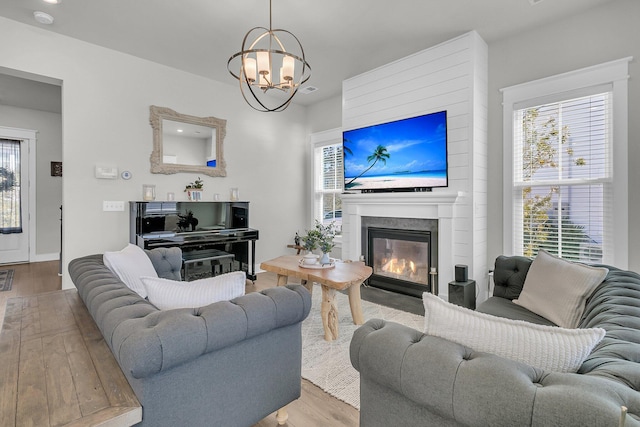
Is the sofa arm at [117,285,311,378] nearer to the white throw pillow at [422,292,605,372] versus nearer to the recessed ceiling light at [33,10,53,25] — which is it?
the white throw pillow at [422,292,605,372]

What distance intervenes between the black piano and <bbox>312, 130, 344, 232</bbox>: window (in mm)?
1480

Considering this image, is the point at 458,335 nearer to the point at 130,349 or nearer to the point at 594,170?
the point at 130,349

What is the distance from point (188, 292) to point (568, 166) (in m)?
3.56

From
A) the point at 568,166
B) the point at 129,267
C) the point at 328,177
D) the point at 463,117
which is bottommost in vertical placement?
the point at 129,267

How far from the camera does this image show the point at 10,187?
19.5 feet

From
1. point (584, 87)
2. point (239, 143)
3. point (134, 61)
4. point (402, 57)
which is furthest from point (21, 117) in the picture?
point (584, 87)

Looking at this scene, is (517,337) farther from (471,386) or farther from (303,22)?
(303,22)

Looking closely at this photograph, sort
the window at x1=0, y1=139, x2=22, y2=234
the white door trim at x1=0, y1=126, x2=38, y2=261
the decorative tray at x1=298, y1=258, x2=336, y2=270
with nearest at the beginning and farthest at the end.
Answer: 1. the decorative tray at x1=298, y1=258, x2=336, y2=270
2. the window at x1=0, y1=139, x2=22, y2=234
3. the white door trim at x1=0, y1=126, x2=38, y2=261

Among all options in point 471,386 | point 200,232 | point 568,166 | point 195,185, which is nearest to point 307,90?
point 195,185

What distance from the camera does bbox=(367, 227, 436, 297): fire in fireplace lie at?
3.96 metres

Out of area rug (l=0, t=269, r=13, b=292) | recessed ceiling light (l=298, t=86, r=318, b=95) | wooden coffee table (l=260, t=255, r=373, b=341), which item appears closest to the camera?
wooden coffee table (l=260, t=255, r=373, b=341)

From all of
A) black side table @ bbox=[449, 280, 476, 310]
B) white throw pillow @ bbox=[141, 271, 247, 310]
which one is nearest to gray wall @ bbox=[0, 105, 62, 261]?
white throw pillow @ bbox=[141, 271, 247, 310]

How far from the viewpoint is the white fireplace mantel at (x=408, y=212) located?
362cm

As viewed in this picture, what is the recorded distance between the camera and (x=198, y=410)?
128 cm
